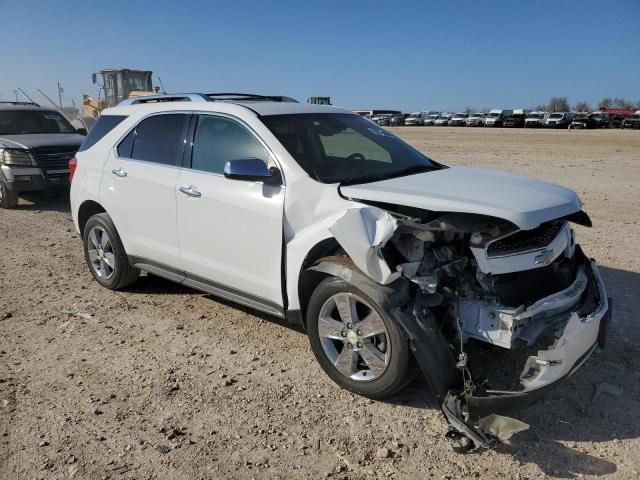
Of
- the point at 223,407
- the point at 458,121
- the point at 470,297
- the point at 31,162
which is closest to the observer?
the point at 470,297

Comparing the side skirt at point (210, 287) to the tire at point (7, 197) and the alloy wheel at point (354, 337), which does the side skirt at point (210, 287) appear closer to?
the alloy wheel at point (354, 337)

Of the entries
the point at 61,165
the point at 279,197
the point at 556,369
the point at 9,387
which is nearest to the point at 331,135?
the point at 279,197

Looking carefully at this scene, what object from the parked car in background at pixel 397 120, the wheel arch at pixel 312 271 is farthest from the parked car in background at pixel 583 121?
the wheel arch at pixel 312 271

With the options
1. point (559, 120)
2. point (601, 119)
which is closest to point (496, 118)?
point (559, 120)

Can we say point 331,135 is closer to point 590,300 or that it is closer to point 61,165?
point 590,300

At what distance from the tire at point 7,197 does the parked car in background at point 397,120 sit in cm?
5848

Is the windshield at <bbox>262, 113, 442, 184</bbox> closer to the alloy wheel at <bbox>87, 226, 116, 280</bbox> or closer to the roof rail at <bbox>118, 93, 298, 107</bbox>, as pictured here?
the roof rail at <bbox>118, 93, 298, 107</bbox>

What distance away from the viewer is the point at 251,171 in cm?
395

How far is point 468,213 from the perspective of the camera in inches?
130

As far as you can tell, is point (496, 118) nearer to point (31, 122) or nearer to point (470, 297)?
point (31, 122)

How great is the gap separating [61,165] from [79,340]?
671cm

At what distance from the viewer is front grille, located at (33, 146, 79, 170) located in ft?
33.2

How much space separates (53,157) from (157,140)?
6201 millimetres

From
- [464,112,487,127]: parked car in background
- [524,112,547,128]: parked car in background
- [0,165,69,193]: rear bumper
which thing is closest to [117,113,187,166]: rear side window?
[0,165,69,193]: rear bumper
